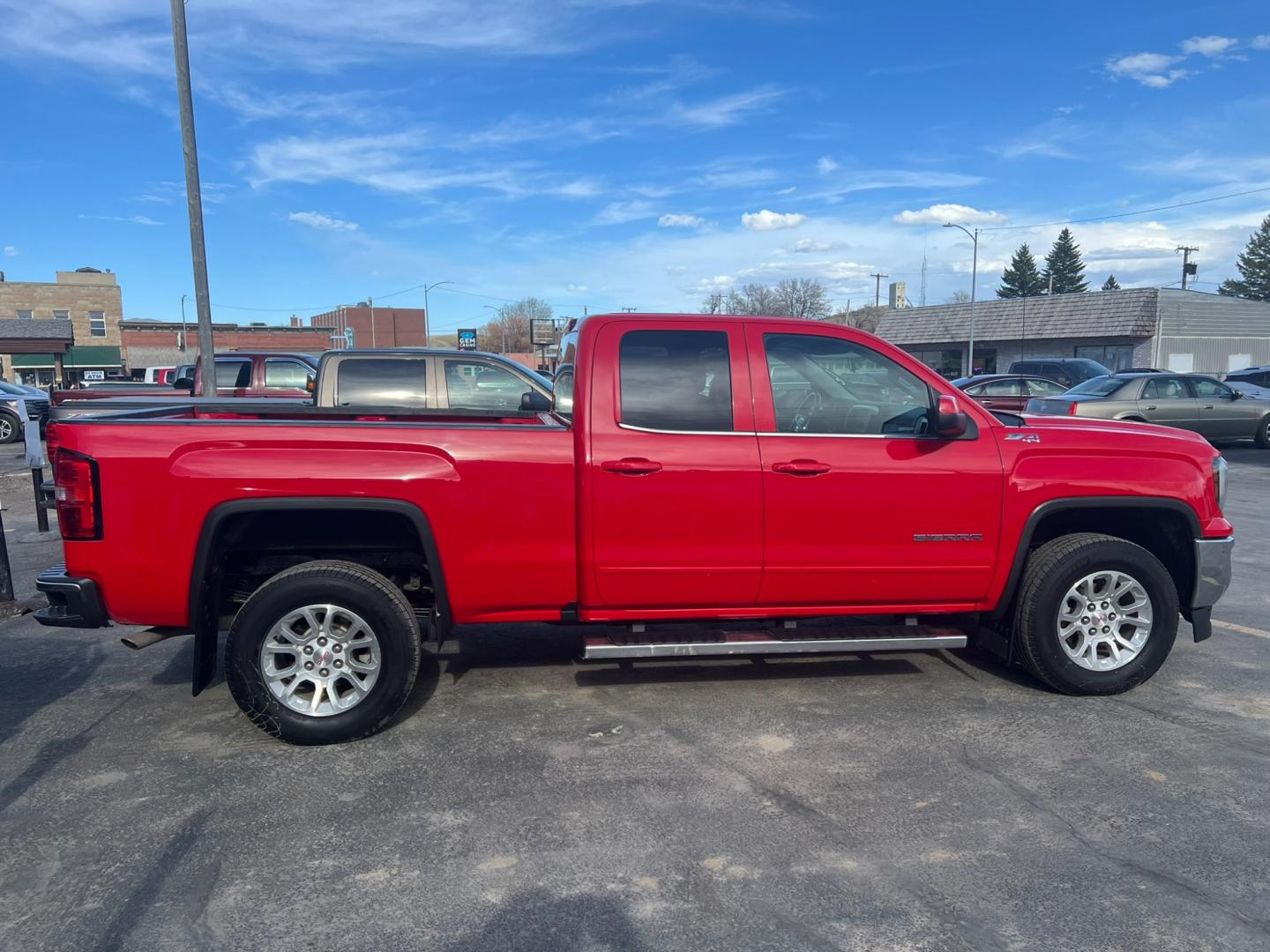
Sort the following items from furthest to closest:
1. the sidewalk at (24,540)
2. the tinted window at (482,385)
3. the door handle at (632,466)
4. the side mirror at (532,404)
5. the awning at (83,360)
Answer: the awning at (83,360), the tinted window at (482,385), the sidewalk at (24,540), the side mirror at (532,404), the door handle at (632,466)

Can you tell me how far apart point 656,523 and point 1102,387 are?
14714 millimetres

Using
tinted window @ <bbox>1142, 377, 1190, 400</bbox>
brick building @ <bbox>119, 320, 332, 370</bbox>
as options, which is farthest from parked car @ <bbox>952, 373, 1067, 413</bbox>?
brick building @ <bbox>119, 320, 332, 370</bbox>

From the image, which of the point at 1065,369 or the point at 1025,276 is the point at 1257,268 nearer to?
the point at 1025,276

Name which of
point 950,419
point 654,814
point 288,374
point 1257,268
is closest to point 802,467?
point 950,419

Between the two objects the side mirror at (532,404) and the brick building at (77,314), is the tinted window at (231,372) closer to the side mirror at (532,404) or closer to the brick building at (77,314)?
the side mirror at (532,404)

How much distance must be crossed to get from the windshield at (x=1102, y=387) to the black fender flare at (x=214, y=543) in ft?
49.6

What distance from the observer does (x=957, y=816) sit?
360cm

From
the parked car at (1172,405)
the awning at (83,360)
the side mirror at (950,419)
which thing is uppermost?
the awning at (83,360)

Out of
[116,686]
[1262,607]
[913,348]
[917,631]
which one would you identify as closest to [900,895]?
[917,631]

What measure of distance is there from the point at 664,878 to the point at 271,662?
2.13 meters

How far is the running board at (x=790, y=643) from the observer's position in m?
4.39

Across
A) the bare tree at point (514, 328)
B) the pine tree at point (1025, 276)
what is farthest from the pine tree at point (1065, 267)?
the bare tree at point (514, 328)

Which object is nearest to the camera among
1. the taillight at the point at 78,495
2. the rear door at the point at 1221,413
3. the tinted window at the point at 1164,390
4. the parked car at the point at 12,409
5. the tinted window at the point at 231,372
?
the taillight at the point at 78,495

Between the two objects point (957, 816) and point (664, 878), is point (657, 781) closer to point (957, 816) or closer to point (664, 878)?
point (664, 878)
